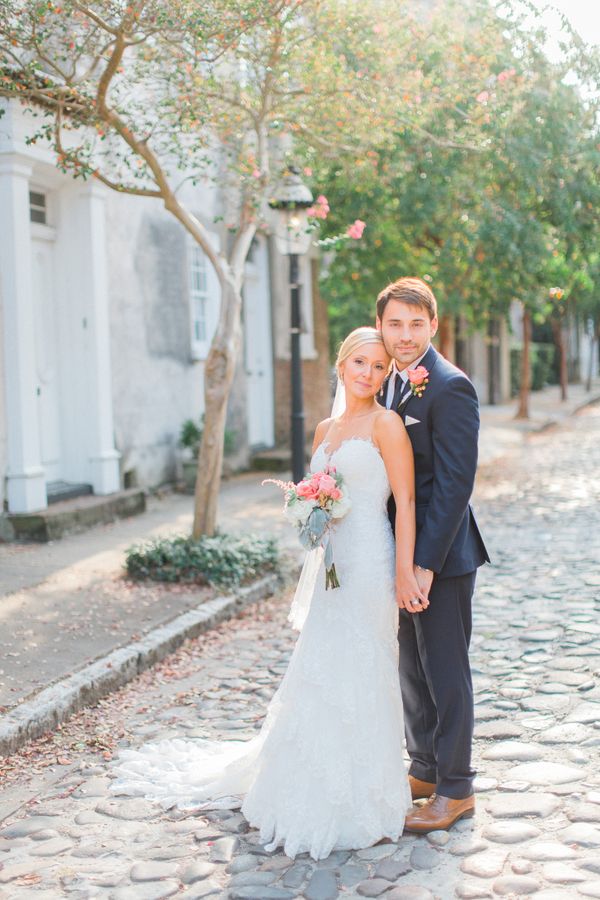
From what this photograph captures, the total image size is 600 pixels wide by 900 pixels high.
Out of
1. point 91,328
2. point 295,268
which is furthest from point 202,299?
point 295,268

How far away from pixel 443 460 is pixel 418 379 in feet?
1.03

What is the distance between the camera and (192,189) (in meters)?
13.8

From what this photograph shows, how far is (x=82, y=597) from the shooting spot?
740 centimetres

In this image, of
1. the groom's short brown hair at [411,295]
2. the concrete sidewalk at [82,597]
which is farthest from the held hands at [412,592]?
the concrete sidewalk at [82,597]

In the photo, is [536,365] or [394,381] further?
[536,365]

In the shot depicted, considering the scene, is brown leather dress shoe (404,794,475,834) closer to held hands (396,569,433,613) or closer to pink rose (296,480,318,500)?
held hands (396,569,433,613)

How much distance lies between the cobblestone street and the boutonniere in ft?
5.48

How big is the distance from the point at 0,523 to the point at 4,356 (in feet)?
5.07

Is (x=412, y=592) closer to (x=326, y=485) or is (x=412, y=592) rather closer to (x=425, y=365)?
(x=326, y=485)

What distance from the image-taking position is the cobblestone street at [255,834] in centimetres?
353

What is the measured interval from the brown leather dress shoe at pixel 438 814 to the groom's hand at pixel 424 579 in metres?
0.83

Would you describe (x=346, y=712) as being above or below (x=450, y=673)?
below

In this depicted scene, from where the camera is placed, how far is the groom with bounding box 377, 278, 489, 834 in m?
3.77

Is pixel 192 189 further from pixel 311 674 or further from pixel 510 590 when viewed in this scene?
pixel 311 674
